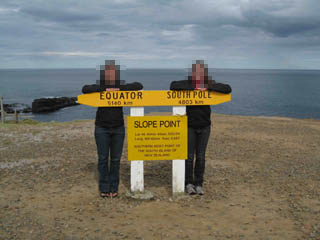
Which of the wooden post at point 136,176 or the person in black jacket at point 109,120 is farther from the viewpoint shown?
the wooden post at point 136,176

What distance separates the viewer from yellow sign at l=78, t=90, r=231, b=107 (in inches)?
222

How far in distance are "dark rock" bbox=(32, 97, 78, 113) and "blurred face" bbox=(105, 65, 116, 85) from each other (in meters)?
47.0

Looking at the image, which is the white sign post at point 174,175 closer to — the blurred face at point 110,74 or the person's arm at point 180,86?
the person's arm at point 180,86

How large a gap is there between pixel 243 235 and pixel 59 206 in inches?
122

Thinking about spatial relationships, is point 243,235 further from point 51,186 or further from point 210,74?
point 51,186

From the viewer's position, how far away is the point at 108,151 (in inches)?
231

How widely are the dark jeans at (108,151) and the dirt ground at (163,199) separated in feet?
1.02

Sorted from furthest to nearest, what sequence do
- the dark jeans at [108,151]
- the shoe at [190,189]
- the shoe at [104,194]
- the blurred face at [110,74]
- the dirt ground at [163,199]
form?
the shoe at [190,189], the shoe at [104,194], the dark jeans at [108,151], the blurred face at [110,74], the dirt ground at [163,199]

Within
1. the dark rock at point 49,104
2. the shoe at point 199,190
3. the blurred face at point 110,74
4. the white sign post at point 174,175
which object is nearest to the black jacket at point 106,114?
the blurred face at point 110,74

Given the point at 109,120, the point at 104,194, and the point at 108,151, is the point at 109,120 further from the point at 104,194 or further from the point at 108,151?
the point at 104,194

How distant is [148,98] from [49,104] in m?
50.6

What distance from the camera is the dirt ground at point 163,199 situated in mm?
4785

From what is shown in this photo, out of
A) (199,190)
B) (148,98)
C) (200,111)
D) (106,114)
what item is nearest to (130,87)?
(148,98)

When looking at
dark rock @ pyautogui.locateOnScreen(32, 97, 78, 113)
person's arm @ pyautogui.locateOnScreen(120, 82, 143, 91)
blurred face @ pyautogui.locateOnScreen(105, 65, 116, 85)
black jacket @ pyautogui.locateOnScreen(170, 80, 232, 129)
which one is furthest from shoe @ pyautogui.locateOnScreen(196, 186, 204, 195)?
dark rock @ pyautogui.locateOnScreen(32, 97, 78, 113)
